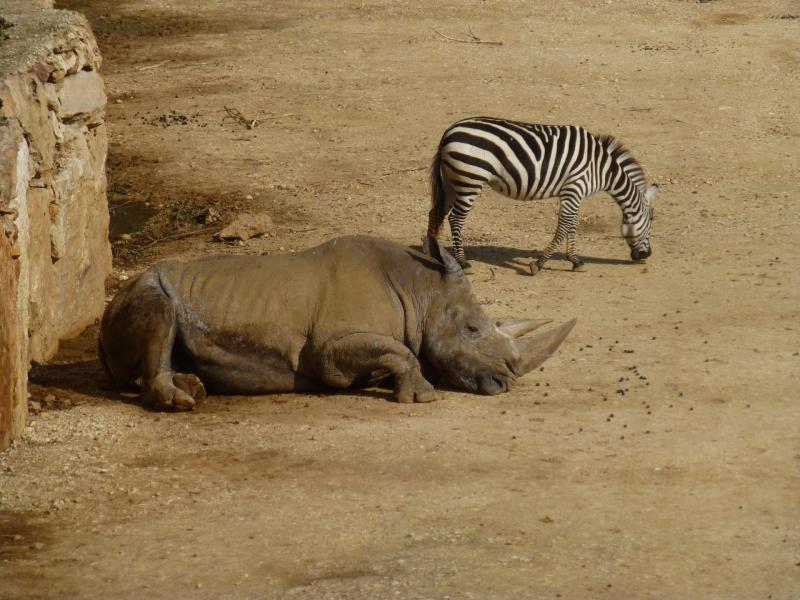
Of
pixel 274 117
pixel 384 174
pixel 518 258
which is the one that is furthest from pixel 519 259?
pixel 274 117

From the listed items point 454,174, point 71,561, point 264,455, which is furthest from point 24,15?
point 71,561

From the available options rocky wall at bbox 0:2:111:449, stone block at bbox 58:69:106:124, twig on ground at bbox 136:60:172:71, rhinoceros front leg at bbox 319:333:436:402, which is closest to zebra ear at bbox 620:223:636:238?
rhinoceros front leg at bbox 319:333:436:402

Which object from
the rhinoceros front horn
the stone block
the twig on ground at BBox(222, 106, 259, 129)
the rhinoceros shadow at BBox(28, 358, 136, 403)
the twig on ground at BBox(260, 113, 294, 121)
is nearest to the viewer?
the rhinoceros shadow at BBox(28, 358, 136, 403)

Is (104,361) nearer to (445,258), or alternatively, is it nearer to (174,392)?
(174,392)

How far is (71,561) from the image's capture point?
257 inches

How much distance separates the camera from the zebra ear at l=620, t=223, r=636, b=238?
499 inches

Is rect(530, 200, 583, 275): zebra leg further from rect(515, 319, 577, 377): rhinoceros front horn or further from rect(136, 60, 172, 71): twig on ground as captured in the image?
rect(136, 60, 172, 71): twig on ground

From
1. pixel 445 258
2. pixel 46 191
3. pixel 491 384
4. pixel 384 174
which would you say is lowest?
pixel 384 174

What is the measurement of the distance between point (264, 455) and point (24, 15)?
4.98m

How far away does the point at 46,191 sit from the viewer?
9.60 m

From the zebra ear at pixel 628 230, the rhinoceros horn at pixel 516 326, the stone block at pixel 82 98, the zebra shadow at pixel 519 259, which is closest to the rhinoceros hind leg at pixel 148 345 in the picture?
the stone block at pixel 82 98

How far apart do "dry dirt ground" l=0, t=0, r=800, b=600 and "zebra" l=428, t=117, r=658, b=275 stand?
13.0 inches

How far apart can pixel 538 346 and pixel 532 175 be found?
3.80 metres

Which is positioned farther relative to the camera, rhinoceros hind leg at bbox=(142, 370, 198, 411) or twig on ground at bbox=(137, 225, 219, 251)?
twig on ground at bbox=(137, 225, 219, 251)
